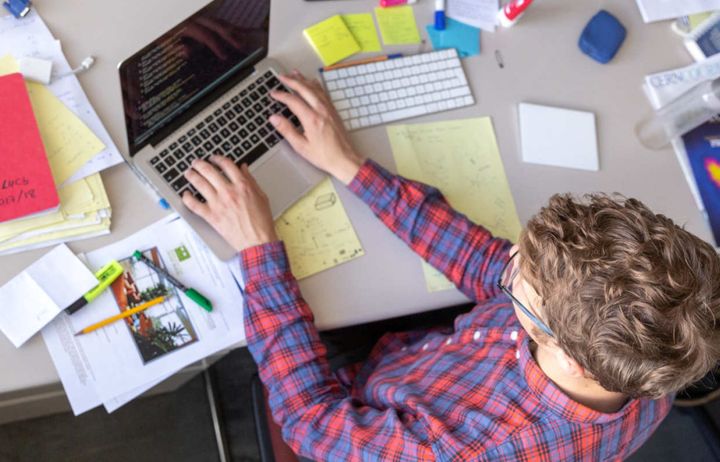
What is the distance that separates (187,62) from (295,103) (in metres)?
0.20

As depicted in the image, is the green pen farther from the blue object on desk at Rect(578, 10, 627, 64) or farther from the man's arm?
the blue object on desk at Rect(578, 10, 627, 64)

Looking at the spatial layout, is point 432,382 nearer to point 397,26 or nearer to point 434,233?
point 434,233

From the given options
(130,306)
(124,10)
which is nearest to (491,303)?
(130,306)

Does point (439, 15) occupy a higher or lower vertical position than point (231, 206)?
higher

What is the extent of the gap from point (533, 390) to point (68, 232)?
695 mm

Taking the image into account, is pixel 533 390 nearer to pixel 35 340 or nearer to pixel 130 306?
pixel 130 306

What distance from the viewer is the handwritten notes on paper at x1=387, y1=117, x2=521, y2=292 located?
1.14 metres

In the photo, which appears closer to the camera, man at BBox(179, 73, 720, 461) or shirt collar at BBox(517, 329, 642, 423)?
man at BBox(179, 73, 720, 461)

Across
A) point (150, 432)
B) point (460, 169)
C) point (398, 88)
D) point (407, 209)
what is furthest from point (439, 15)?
point (150, 432)

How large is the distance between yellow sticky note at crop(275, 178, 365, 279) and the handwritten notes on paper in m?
0.15

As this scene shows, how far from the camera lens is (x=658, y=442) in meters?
1.17

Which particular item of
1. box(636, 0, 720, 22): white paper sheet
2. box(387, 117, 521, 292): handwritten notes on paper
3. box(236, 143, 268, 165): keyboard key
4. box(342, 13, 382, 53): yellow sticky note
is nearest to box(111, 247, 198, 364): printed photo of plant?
box(236, 143, 268, 165): keyboard key

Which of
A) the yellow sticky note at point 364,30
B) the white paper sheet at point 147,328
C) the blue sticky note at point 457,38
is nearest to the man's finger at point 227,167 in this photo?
the white paper sheet at point 147,328

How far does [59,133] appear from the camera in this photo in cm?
100
